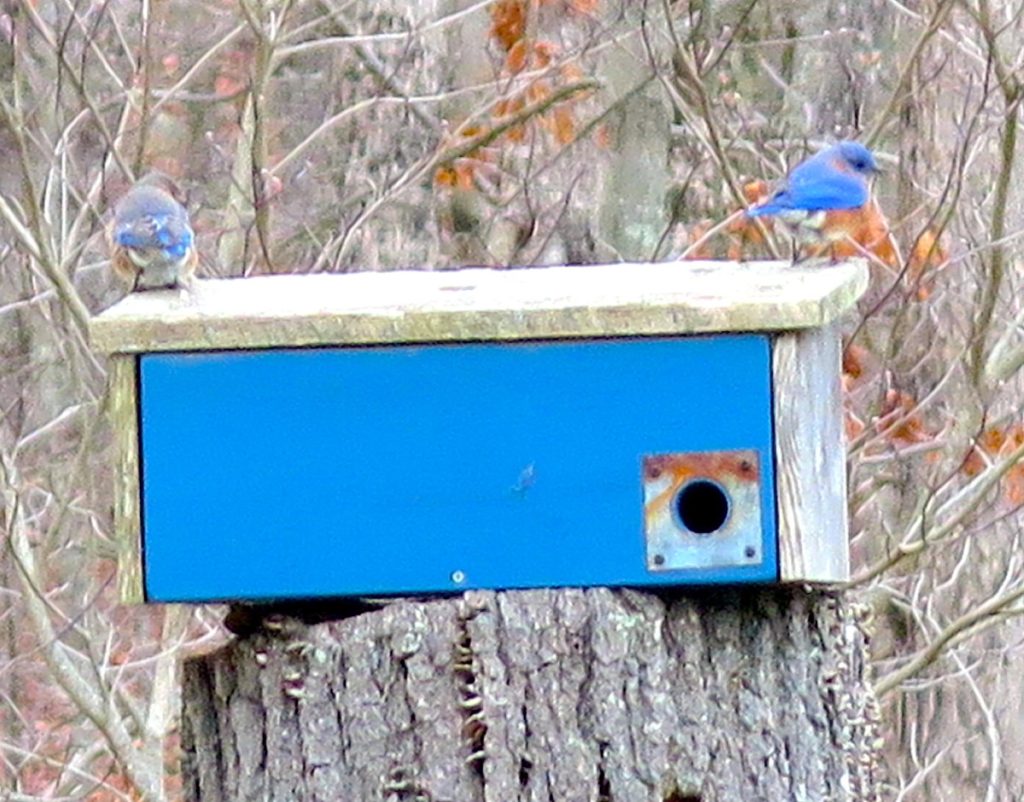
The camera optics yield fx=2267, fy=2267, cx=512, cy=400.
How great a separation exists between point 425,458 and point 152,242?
791 millimetres

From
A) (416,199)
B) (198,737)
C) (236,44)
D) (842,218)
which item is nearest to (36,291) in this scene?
(416,199)

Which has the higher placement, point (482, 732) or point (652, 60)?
point (652, 60)

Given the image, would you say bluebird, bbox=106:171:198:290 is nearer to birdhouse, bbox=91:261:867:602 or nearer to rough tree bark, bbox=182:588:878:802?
birdhouse, bbox=91:261:867:602

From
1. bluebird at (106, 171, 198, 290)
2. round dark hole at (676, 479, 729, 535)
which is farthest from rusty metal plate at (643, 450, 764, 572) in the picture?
bluebird at (106, 171, 198, 290)

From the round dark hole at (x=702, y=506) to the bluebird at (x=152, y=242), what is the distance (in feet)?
2.85

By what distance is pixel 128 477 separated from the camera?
2.96 meters

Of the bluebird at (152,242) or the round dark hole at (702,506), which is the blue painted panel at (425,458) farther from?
the bluebird at (152,242)

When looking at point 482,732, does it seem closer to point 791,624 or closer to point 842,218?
point 791,624

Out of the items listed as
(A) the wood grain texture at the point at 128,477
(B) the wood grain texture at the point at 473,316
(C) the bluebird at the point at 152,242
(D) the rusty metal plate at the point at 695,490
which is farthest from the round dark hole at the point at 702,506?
(C) the bluebird at the point at 152,242

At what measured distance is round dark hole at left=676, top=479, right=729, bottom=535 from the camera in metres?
2.93

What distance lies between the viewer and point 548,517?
2.92 meters

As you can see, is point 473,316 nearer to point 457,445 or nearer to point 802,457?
point 457,445

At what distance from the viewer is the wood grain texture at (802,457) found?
290 cm

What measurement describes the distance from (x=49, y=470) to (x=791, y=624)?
3.25 m
